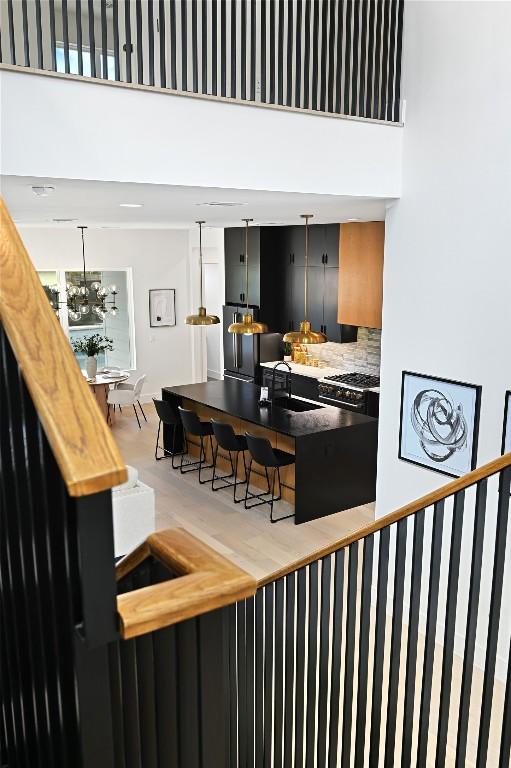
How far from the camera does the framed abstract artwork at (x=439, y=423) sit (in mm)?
4418

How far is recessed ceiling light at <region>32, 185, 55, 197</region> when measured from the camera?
3.87m

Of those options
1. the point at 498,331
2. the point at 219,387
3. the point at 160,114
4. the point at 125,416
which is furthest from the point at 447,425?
the point at 125,416

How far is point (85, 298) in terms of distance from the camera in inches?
399

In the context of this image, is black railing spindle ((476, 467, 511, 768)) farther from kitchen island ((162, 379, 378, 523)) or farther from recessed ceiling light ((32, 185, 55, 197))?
kitchen island ((162, 379, 378, 523))

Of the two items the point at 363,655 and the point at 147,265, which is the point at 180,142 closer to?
the point at 363,655

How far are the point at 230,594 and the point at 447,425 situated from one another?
3.67m

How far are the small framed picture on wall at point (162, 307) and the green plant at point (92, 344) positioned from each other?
0.83m

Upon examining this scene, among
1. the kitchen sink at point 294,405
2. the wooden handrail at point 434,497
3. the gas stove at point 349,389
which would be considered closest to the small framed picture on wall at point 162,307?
the gas stove at point 349,389

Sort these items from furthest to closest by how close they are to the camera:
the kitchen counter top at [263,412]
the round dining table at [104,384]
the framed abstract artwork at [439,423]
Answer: the round dining table at [104,384] → the kitchen counter top at [263,412] → the framed abstract artwork at [439,423]

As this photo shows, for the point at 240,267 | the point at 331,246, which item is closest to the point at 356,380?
the point at 331,246

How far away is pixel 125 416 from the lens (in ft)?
37.3

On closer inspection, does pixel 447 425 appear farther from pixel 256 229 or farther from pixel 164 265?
pixel 164 265

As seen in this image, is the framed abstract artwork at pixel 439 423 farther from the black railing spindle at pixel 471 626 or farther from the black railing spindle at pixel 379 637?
the black railing spindle at pixel 471 626

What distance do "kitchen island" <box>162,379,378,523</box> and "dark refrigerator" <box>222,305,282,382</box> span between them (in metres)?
2.61
